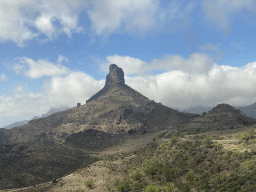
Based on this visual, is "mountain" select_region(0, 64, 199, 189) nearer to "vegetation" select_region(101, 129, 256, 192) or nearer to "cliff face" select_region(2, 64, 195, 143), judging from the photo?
"cliff face" select_region(2, 64, 195, 143)

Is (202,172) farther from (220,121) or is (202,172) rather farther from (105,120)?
(105,120)

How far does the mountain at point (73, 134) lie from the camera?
52.6m

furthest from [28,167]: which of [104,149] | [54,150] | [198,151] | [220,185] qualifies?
[220,185]

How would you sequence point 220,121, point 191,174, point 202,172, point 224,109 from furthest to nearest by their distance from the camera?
point 224,109 → point 220,121 → point 202,172 → point 191,174

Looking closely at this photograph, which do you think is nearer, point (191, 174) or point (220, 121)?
point (191, 174)

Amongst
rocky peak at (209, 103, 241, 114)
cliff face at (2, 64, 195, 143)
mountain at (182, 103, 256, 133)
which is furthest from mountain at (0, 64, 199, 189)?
mountain at (182, 103, 256, 133)

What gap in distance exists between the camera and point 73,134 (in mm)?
108562

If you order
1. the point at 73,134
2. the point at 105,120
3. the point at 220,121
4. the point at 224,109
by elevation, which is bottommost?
the point at 220,121

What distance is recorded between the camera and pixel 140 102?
16575cm

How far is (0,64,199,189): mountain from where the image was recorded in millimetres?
52625

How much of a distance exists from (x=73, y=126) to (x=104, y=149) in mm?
65195

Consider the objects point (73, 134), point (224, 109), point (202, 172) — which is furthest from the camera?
point (73, 134)

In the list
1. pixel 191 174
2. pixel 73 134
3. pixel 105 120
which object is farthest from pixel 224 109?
pixel 73 134

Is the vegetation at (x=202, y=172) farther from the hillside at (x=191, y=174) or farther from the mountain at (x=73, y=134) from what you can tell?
the mountain at (x=73, y=134)
